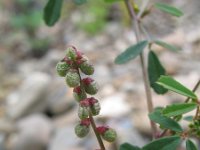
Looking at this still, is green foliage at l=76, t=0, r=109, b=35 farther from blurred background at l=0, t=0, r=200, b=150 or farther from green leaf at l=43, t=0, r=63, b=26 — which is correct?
green leaf at l=43, t=0, r=63, b=26

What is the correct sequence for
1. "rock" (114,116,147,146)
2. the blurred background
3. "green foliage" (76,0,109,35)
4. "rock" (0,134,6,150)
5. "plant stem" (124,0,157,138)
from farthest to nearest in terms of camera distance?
"green foliage" (76,0,109,35) < "rock" (0,134,6,150) < the blurred background < "rock" (114,116,147,146) < "plant stem" (124,0,157,138)

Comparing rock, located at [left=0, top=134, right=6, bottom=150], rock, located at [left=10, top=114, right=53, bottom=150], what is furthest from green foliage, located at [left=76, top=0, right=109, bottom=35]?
rock, located at [left=0, top=134, right=6, bottom=150]

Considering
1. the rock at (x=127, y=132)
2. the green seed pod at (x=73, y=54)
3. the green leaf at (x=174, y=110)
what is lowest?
the green leaf at (x=174, y=110)

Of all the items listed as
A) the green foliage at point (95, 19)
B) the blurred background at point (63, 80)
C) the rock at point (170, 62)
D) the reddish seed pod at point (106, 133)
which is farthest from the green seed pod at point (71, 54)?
the green foliage at point (95, 19)

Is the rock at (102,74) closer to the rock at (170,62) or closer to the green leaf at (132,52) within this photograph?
the rock at (170,62)

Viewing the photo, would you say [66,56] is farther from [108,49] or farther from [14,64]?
[14,64]

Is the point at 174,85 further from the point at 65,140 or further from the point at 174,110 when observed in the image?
the point at 65,140
